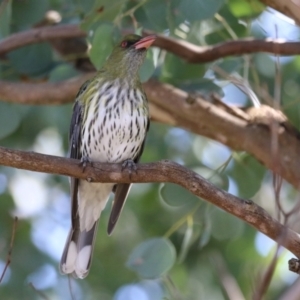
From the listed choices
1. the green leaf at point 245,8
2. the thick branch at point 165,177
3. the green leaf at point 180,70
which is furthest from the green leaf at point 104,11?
the thick branch at point 165,177

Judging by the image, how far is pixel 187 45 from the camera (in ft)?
16.2

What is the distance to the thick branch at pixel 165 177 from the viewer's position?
3400 mm

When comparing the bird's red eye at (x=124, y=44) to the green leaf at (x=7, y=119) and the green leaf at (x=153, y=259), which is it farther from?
the green leaf at (x=153, y=259)

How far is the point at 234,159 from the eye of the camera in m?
4.92

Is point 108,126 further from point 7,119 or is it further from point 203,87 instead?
point 7,119

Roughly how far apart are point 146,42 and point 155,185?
2.14 metres

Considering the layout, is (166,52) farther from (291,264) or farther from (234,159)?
(291,264)

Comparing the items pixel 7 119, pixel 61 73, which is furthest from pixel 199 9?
pixel 7 119

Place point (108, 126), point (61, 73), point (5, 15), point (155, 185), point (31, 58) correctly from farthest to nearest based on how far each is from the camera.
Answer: point (155, 185), point (31, 58), point (61, 73), point (5, 15), point (108, 126)

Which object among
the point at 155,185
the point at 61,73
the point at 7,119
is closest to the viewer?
the point at 7,119

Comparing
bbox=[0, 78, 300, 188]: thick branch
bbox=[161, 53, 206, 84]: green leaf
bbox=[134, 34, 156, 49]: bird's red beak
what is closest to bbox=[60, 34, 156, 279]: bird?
bbox=[134, 34, 156, 49]: bird's red beak

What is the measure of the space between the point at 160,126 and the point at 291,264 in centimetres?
346

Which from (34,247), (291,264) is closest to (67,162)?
(291,264)

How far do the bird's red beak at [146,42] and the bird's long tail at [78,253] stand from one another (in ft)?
3.96
